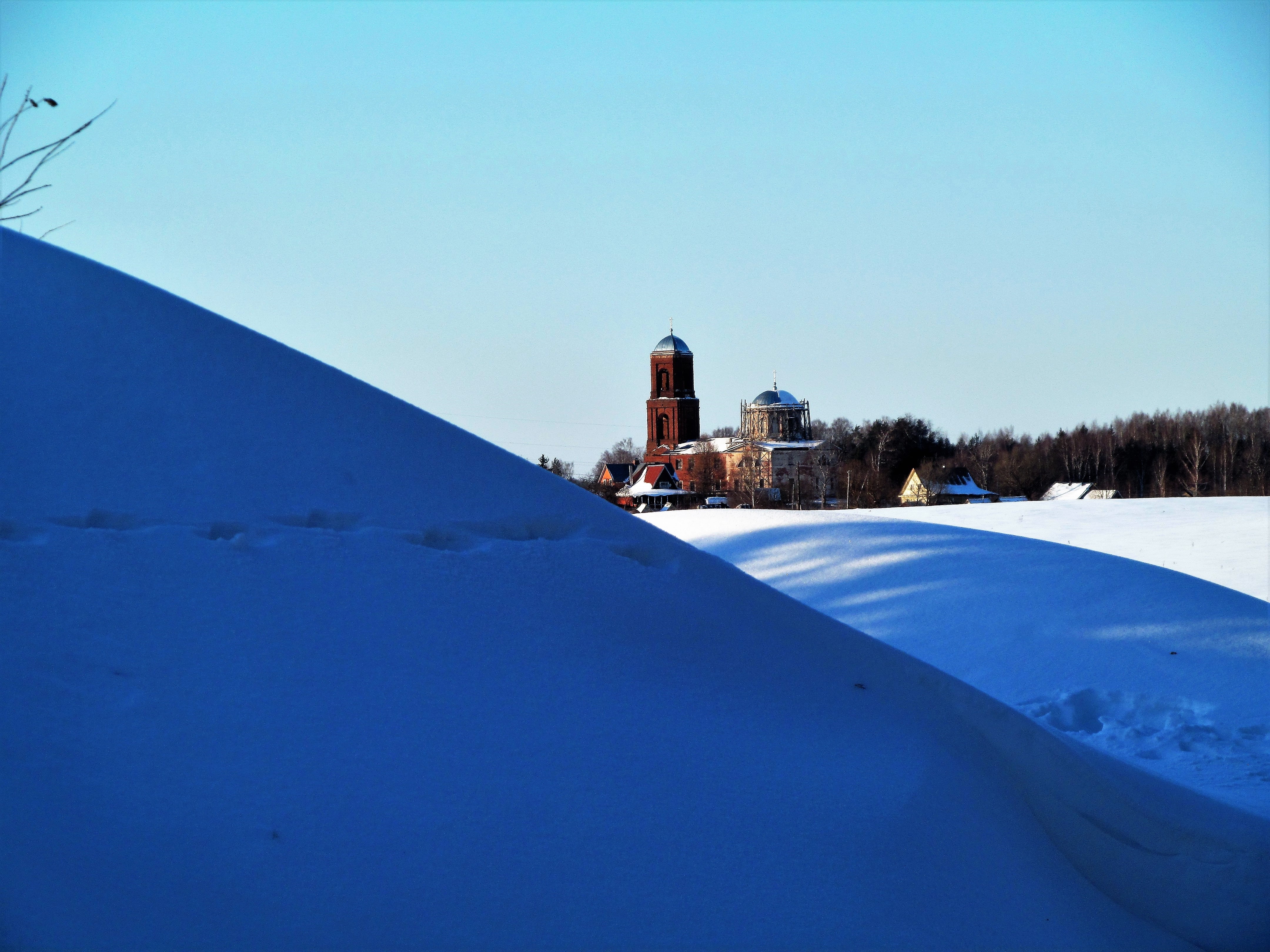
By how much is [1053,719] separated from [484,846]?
3427 millimetres

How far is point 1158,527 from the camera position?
45.0ft

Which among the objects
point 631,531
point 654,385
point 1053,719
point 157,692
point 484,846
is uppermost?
point 654,385

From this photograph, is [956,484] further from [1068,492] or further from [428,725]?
[428,725]

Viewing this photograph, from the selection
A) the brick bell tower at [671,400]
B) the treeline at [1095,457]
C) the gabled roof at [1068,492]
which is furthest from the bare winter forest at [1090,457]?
the brick bell tower at [671,400]

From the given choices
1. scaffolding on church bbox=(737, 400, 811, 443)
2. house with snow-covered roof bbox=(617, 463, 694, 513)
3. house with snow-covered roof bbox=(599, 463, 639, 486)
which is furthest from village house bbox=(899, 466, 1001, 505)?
house with snow-covered roof bbox=(599, 463, 639, 486)

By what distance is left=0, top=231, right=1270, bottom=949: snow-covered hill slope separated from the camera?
2.04m

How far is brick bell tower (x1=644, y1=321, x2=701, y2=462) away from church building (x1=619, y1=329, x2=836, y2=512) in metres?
0.06

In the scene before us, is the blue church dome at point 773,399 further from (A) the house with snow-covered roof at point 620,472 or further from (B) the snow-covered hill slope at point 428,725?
(B) the snow-covered hill slope at point 428,725

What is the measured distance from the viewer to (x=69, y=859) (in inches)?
76.3

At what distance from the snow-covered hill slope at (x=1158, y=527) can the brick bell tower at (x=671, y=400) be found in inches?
2848

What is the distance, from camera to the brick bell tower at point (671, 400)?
91.6 metres

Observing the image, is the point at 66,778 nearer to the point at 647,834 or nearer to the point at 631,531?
the point at 647,834

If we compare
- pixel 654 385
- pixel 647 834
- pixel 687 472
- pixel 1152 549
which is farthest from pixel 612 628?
pixel 654 385

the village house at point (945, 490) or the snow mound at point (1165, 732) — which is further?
the village house at point (945, 490)
